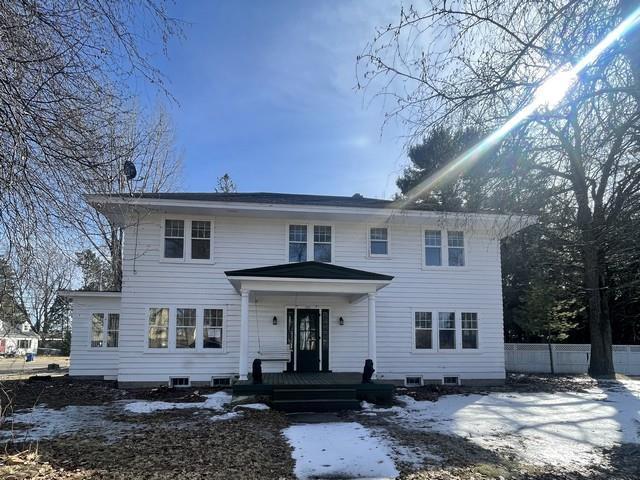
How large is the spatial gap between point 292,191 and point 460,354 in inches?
354

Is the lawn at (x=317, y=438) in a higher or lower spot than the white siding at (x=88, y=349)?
lower

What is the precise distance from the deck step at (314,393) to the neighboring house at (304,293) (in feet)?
5.97

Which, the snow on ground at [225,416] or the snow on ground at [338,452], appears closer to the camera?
the snow on ground at [338,452]


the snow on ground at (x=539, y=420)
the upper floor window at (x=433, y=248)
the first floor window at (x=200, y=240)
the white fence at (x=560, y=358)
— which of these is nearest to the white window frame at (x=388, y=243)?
the upper floor window at (x=433, y=248)

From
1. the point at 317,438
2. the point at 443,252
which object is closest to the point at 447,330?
the point at 443,252

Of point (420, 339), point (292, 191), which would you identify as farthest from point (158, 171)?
point (420, 339)

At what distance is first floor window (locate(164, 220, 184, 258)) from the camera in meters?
14.8

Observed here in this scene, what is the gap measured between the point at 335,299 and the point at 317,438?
7.18 m

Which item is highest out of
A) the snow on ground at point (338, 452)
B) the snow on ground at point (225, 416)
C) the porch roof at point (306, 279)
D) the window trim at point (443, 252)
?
the window trim at point (443, 252)

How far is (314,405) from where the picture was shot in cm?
1128

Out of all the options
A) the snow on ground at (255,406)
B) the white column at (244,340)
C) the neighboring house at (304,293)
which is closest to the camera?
the snow on ground at (255,406)

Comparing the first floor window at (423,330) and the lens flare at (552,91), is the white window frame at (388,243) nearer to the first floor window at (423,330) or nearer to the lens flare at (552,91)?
the first floor window at (423,330)

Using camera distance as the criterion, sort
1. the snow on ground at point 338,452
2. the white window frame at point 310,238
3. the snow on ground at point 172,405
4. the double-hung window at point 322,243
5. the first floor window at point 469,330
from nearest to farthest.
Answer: the snow on ground at point 338,452 → the snow on ground at point 172,405 → the white window frame at point 310,238 → the double-hung window at point 322,243 → the first floor window at point 469,330

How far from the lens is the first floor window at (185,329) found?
14.5 meters
